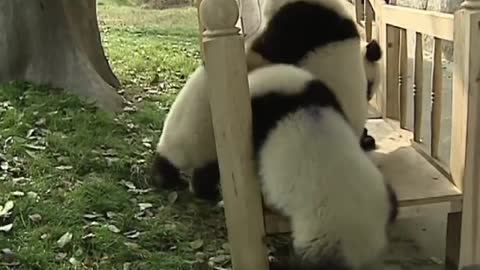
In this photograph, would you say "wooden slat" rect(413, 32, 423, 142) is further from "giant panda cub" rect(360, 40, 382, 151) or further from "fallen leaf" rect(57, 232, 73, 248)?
"fallen leaf" rect(57, 232, 73, 248)

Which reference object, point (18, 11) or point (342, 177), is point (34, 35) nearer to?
point (18, 11)

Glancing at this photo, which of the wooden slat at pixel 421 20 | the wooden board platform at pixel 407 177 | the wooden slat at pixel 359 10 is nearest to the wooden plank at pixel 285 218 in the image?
the wooden board platform at pixel 407 177

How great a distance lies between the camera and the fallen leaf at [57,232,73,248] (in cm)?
280

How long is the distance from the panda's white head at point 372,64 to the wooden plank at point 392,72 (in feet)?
0.30

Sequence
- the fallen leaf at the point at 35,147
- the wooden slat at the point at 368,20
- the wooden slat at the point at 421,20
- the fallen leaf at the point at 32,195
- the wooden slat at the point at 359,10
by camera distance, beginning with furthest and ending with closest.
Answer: the wooden slat at the point at 359,10 < the wooden slat at the point at 368,20 < the fallen leaf at the point at 35,147 < the fallen leaf at the point at 32,195 < the wooden slat at the point at 421,20

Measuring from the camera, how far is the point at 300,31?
2762 mm

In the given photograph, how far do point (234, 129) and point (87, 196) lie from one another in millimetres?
1260

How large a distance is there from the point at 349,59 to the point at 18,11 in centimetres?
Result: 299

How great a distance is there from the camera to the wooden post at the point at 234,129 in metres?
2.16

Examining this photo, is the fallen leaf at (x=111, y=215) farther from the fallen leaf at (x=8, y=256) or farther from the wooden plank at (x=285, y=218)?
the wooden plank at (x=285, y=218)

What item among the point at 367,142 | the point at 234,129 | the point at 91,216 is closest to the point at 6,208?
the point at 91,216

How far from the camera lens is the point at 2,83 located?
4918 millimetres

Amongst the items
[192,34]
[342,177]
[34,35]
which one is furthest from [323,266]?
[192,34]

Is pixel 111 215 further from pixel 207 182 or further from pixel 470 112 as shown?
pixel 470 112
